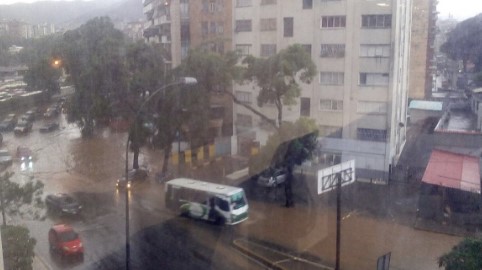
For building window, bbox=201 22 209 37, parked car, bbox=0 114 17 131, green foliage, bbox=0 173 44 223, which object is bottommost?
green foliage, bbox=0 173 44 223

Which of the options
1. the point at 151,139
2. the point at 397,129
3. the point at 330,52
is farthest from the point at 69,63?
the point at 397,129

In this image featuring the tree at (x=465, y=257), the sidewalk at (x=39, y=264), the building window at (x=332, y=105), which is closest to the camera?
the tree at (x=465, y=257)

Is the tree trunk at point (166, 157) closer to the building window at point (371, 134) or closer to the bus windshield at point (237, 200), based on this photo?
the bus windshield at point (237, 200)

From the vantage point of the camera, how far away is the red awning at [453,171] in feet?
6.85

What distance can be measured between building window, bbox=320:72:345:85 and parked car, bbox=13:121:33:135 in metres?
1.24

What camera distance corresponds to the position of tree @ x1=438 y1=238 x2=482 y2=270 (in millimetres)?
1730

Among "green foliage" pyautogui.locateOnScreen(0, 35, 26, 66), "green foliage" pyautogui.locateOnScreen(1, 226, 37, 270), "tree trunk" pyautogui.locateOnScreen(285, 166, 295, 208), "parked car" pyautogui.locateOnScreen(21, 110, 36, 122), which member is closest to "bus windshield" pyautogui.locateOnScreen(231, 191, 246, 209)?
"tree trunk" pyautogui.locateOnScreen(285, 166, 295, 208)

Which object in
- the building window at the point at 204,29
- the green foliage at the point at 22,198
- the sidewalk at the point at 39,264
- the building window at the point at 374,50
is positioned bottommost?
the sidewalk at the point at 39,264

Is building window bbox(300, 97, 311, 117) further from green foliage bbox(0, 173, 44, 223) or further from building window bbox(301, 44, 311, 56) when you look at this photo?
green foliage bbox(0, 173, 44, 223)

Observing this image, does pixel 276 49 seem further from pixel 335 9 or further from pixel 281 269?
pixel 281 269

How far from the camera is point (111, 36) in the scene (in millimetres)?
2018

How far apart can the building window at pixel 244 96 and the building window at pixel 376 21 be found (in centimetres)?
55

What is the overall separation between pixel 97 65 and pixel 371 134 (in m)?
1.18

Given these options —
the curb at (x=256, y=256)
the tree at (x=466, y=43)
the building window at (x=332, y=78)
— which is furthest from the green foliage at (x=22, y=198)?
the tree at (x=466, y=43)
